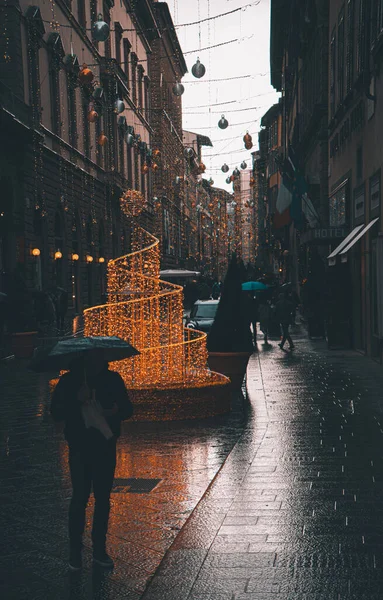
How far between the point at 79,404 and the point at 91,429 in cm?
18

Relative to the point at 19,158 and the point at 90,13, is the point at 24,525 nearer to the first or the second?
the point at 19,158

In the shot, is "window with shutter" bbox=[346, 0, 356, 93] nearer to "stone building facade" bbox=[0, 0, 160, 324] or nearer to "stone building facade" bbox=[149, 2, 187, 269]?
"stone building facade" bbox=[0, 0, 160, 324]

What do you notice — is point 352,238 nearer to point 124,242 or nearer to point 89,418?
point 89,418

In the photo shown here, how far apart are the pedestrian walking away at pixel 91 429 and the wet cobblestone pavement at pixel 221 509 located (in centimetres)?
30

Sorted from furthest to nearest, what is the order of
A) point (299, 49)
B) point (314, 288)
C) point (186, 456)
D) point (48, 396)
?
1. point (299, 49)
2. point (314, 288)
3. point (48, 396)
4. point (186, 456)

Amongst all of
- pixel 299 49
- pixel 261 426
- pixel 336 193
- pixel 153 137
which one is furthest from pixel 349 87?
pixel 153 137

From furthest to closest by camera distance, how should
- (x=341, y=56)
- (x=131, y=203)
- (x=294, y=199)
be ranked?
1. (x=131, y=203)
2. (x=294, y=199)
3. (x=341, y=56)

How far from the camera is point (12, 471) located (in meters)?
8.77

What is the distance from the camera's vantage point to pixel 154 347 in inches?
492

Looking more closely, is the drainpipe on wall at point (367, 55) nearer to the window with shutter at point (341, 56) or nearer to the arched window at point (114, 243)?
the window with shutter at point (341, 56)

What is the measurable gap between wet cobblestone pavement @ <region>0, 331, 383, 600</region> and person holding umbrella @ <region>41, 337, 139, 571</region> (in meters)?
0.30

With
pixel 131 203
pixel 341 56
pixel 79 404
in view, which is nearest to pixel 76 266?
pixel 131 203

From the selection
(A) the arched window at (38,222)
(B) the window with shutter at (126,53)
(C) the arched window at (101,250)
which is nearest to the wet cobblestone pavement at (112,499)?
(A) the arched window at (38,222)

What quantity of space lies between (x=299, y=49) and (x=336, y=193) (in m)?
15.9
